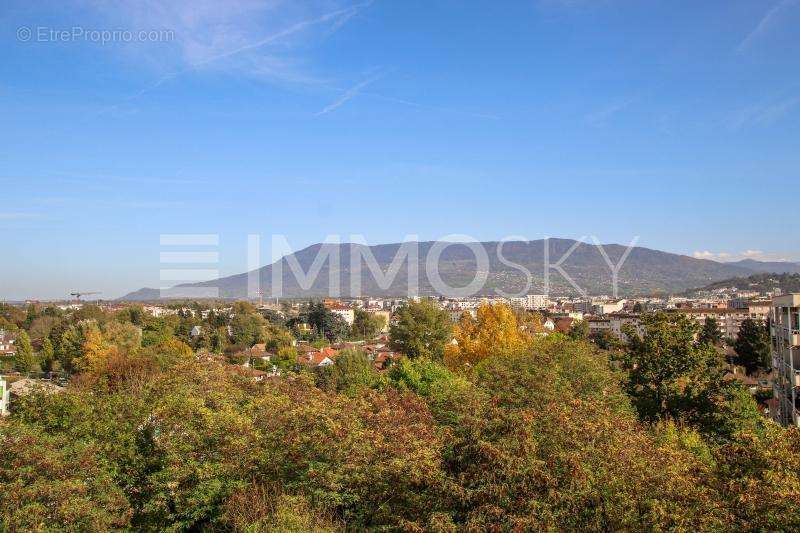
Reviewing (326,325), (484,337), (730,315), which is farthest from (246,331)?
(730,315)

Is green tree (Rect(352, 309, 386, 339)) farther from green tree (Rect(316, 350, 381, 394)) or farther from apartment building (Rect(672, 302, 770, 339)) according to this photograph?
green tree (Rect(316, 350, 381, 394))

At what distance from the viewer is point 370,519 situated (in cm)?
1069

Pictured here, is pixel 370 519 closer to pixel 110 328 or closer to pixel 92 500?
pixel 92 500

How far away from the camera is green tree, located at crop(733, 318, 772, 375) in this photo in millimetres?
42188

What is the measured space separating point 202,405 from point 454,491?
7.24m

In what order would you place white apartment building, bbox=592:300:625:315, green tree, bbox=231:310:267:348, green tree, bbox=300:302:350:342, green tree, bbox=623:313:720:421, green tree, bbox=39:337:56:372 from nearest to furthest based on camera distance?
green tree, bbox=623:313:720:421, green tree, bbox=39:337:56:372, green tree, bbox=231:310:267:348, green tree, bbox=300:302:350:342, white apartment building, bbox=592:300:625:315

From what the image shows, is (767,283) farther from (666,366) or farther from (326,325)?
(666,366)

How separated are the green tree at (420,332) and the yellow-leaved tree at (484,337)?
225 centimetres

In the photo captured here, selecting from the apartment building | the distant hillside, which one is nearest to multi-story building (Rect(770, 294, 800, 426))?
the apartment building

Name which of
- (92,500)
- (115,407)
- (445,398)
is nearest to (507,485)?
(92,500)

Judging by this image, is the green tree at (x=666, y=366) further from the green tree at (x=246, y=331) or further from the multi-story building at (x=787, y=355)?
the green tree at (x=246, y=331)

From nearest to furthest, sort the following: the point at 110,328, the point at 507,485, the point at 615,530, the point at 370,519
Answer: the point at 615,530, the point at 507,485, the point at 370,519, the point at 110,328

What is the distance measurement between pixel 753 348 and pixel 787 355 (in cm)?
2287

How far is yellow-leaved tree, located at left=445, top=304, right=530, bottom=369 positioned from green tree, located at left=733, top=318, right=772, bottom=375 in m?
19.0
